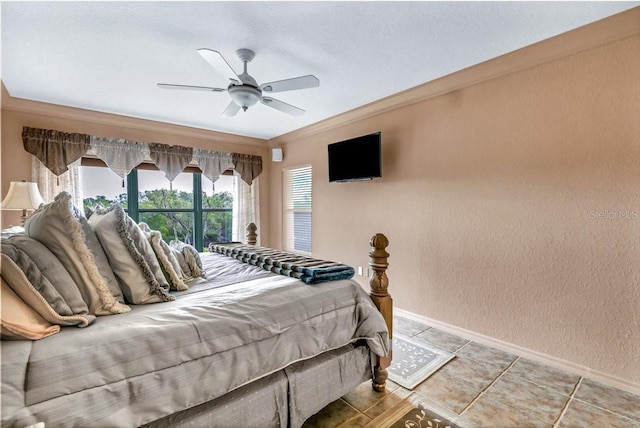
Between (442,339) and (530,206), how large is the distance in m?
1.39

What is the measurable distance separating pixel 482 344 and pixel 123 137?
475 centimetres

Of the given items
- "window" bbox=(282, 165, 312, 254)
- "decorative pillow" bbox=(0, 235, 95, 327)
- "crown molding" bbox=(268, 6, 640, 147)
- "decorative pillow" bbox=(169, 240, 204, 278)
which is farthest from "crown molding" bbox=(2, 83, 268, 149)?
"decorative pillow" bbox=(0, 235, 95, 327)

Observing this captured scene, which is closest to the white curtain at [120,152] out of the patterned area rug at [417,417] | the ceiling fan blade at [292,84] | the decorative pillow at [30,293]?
the ceiling fan blade at [292,84]

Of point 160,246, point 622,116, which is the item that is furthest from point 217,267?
point 622,116

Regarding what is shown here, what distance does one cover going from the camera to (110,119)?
3691 millimetres

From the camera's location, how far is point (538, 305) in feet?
7.50

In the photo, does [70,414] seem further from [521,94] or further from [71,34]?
[521,94]

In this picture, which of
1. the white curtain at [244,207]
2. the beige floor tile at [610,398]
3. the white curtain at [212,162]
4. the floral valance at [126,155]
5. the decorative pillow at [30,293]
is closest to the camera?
Result: the decorative pillow at [30,293]

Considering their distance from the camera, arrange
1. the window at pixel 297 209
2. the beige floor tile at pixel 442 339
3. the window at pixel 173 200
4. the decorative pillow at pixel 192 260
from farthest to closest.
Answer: the window at pixel 297 209
the window at pixel 173 200
the beige floor tile at pixel 442 339
the decorative pillow at pixel 192 260

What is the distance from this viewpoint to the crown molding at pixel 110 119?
3.18 meters

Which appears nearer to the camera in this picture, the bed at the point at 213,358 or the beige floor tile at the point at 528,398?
the bed at the point at 213,358

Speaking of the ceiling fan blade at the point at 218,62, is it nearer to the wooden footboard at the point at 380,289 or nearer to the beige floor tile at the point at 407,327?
the wooden footboard at the point at 380,289

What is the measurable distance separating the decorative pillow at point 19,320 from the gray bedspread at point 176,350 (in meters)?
0.03

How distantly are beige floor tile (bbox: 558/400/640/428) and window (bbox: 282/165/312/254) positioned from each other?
334 centimetres
